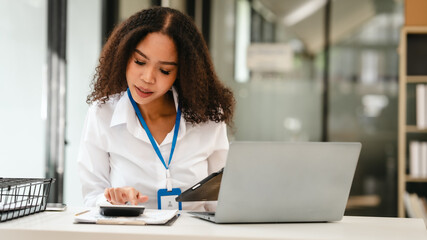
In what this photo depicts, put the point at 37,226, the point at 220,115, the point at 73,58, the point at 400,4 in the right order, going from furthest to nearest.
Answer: the point at 400,4 → the point at 73,58 → the point at 220,115 → the point at 37,226

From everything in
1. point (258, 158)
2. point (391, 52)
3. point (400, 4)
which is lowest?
point (258, 158)

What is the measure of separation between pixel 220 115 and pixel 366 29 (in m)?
3.43

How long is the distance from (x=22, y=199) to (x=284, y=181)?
658 mm

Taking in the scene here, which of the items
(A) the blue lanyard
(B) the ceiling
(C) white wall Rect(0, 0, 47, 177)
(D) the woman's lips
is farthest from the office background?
(D) the woman's lips

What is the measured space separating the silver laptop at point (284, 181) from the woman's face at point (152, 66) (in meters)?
0.53

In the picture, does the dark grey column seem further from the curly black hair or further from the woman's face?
the woman's face

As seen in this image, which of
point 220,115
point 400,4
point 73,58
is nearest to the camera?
point 220,115

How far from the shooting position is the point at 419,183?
435 cm

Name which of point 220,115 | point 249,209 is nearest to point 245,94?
point 220,115

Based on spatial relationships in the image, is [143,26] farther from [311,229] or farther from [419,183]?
[419,183]

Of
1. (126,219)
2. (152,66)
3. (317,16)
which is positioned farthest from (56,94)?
(317,16)

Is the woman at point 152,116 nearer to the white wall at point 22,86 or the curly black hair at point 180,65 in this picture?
the curly black hair at point 180,65

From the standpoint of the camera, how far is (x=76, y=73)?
142 inches

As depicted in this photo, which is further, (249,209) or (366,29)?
(366,29)
